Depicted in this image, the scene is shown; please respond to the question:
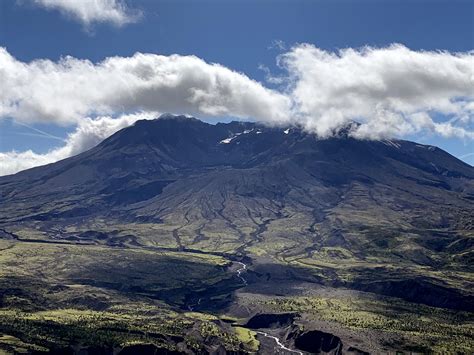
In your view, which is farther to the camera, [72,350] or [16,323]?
[16,323]

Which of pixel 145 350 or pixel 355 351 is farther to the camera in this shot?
pixel 355 351

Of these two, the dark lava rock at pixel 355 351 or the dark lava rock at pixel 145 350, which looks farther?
the dark lava rock at pixel 355 351

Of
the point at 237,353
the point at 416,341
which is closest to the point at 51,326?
the point at 237,353

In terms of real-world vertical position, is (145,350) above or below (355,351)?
below

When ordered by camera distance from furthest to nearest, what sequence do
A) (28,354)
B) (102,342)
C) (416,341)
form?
1. (416,341)
2. (102,342)
3. (28,354)

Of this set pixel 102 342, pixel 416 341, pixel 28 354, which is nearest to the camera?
pixel 28 354

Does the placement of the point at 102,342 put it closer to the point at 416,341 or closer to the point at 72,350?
the point at 72,350

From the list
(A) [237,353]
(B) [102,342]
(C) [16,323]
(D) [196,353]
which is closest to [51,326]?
(C) [16,323]

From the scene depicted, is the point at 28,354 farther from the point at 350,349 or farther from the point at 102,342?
the point at 350,349

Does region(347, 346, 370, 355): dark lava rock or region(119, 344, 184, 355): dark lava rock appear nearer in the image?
region(119, 344, 184, 355): dark lava rock
